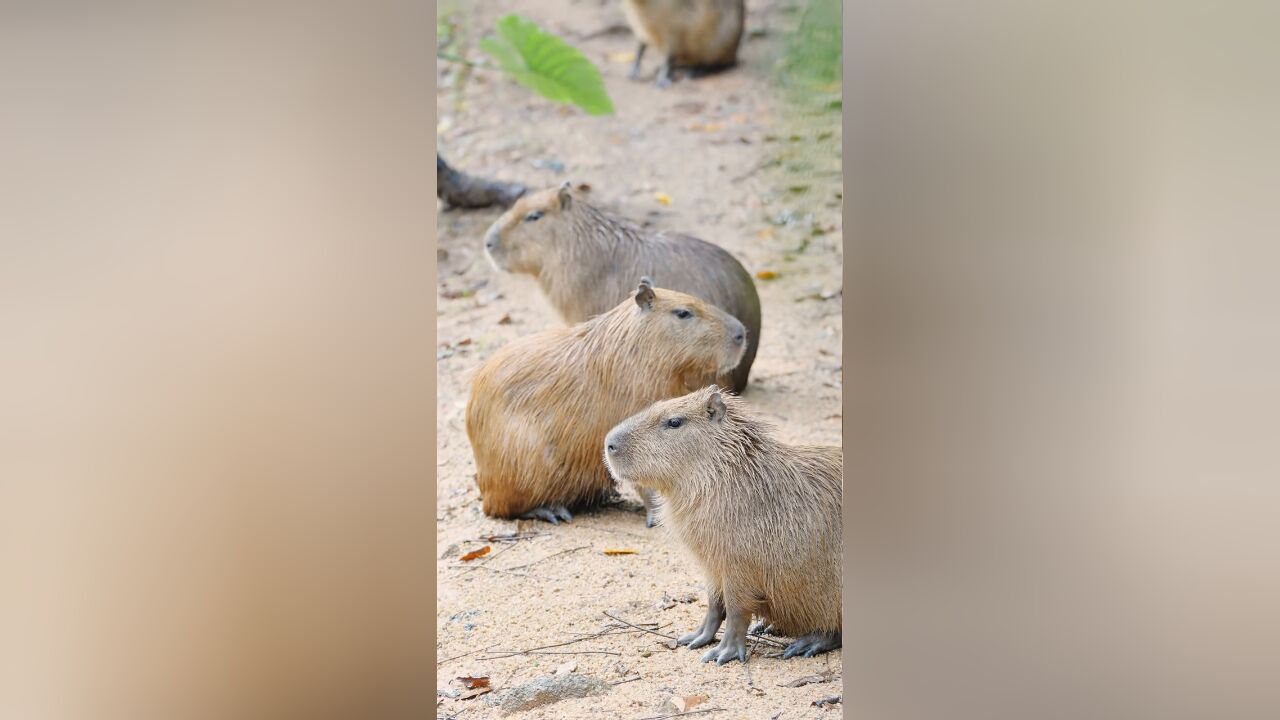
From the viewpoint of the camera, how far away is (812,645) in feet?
6.32

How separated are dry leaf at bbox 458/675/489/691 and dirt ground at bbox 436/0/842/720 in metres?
0.01

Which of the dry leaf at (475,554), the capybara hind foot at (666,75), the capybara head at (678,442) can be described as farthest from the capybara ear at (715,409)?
the capybara hind foot at (666,75)

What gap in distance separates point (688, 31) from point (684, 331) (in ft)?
6.11

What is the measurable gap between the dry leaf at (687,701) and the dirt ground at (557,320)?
0.5 inches

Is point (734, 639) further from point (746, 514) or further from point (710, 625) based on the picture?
point (746, 514)

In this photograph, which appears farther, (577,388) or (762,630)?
(577,388)

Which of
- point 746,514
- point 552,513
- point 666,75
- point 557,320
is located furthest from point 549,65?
point 746,514

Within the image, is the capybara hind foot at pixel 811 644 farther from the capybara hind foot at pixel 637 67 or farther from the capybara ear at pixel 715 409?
the capybara hind foot at pixel 637 67
